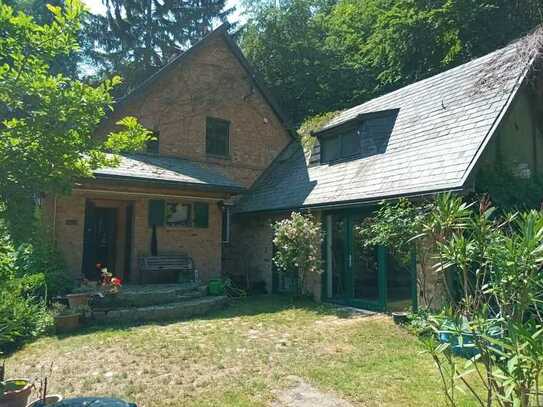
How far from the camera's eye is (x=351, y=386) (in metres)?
4.88

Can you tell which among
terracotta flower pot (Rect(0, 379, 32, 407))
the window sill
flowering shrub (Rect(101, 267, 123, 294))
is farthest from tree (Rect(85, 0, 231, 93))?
terracotta flower pot (Rect(0, 379, 32, 407))

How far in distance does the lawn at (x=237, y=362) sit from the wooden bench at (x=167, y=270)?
326cm

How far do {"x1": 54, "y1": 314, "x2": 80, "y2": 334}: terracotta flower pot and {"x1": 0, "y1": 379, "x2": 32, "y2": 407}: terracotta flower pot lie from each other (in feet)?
12.4

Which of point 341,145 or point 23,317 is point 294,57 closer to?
point 341,145

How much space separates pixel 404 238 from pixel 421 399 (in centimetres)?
413

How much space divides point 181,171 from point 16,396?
9.16 meters

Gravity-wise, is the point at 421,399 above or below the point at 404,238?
below

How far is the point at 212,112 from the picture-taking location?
1511 cm

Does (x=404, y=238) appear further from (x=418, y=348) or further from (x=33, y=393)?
(x=33, y=393)

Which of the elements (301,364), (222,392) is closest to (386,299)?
(301,364)

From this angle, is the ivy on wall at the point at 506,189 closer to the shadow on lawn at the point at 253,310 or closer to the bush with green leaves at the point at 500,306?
the shadow on lawn at the point at 253,310

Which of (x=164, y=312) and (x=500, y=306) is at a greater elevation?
(x=500, y=306)

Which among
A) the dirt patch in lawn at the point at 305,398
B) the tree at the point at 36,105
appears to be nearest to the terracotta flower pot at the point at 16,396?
the tree at the point at 36,105

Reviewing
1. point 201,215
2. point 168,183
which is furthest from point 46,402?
point 201,215
